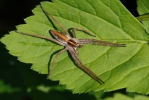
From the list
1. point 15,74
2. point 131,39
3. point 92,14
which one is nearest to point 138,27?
point 131,39

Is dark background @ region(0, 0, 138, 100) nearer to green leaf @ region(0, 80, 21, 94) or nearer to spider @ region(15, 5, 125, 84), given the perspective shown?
green leaf @ region(0, 80, 21, 94)

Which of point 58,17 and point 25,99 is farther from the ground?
point 58,17

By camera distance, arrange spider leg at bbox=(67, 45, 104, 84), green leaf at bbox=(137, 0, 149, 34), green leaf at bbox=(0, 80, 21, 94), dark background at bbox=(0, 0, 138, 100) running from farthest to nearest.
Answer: green leaf at bbox=(0, 80, 21, 94) < dark background at bbox=(0, 0, 138, 100) < green leaf at bbox=(137, 0, 149, 34) < spider leg at bbox=(67, 45, 104, 84)

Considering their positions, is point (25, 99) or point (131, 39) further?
point (25, 99)

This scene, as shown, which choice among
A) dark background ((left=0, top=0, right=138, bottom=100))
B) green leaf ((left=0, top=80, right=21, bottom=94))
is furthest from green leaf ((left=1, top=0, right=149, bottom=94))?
green leaf ((left=0, top=80, right=21, bottom=94))

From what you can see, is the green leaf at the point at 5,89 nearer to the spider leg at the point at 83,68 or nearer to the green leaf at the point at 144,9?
the spider leg at the point at 83,68

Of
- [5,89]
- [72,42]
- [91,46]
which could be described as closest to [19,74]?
[5,89]

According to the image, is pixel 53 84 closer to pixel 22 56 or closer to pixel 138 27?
pixel 22 56

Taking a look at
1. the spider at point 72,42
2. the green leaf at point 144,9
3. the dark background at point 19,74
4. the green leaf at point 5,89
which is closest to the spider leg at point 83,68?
the spider at point 72,42
